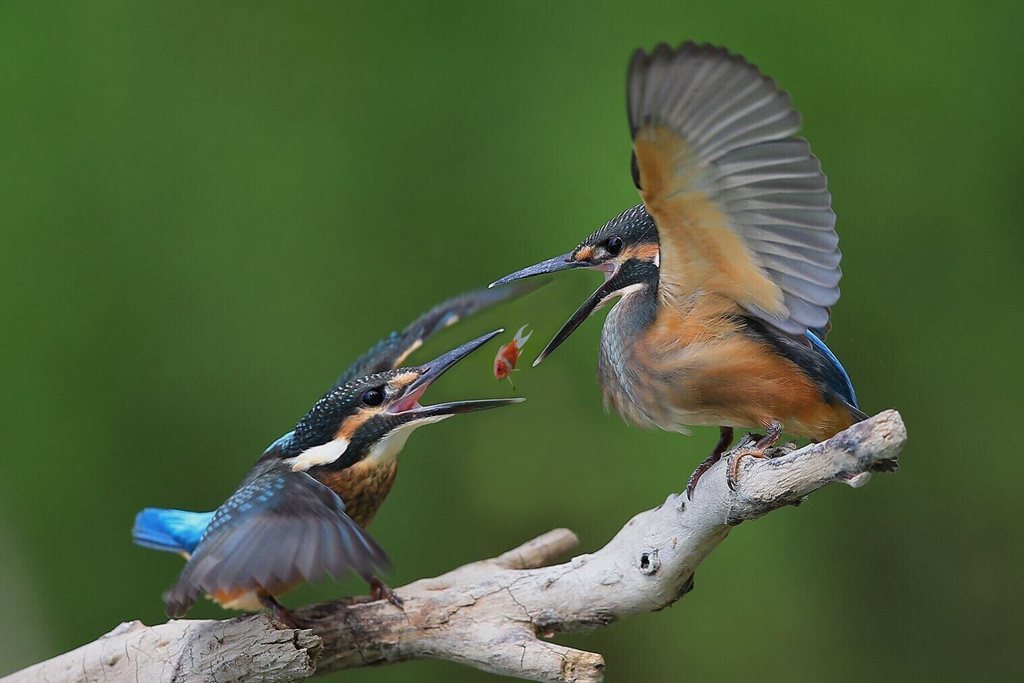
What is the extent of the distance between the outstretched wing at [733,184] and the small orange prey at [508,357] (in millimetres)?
310

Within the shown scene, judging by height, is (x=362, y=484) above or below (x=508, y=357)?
below

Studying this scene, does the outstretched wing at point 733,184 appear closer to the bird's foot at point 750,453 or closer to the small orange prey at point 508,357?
the bird's foot at point 750,453

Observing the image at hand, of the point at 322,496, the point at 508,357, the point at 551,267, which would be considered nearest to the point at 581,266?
the point at 551,267

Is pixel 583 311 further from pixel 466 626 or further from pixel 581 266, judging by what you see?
pixel 466 626

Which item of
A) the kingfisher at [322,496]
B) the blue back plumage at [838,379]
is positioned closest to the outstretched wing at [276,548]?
the kingfisher at [322,496]

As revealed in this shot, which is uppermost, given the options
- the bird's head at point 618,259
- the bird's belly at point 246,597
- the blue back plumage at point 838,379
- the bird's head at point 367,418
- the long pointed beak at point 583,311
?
the bird's head at point 618,259

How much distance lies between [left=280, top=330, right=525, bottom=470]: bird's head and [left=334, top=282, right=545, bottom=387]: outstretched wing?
0.16m

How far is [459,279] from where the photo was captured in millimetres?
2561

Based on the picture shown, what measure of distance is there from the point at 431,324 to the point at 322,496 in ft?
1.49

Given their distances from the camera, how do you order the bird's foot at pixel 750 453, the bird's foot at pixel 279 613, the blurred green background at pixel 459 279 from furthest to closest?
the blurred green background at pixel 459 279 < the bird's foot at pixel 279 613 < the bird's foot at pixel 750 453

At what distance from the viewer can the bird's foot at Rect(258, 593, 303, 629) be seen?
1.54 metres

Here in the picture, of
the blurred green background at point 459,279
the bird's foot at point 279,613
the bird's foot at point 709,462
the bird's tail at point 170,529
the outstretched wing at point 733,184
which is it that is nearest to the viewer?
the outstretched wing at point 733,184

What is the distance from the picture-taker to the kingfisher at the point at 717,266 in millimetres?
1193

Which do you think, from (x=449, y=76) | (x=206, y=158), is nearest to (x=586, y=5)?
(x=449, y=76)
